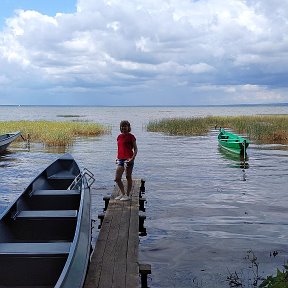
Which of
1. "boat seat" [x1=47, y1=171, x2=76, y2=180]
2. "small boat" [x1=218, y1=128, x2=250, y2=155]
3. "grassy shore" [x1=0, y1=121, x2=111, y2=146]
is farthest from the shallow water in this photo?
"grassy shore" [x1=0, y1=121, x2=111, y2=146]

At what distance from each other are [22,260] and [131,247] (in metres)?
2.16

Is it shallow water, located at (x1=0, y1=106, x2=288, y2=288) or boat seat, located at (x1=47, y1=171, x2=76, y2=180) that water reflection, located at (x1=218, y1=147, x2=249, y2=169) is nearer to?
shallow water, located at (x1=0, y1=106, x2=288, y2=288)

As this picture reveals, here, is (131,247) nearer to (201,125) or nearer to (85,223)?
(85,223)

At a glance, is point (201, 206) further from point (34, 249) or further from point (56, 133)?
point (56, 133)

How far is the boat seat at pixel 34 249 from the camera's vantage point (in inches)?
240

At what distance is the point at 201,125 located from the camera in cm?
4697

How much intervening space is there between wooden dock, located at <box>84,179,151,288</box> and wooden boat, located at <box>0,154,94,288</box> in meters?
0.40

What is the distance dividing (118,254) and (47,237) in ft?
5.19

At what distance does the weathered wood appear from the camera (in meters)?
6.25

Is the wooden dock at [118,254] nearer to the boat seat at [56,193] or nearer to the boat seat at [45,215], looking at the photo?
the boat seat at [45,215]

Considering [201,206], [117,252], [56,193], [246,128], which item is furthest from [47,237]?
[246,128]

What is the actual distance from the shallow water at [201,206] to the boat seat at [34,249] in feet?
7.34

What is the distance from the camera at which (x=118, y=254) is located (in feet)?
24.0

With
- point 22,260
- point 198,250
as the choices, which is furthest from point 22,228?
point 198,250
